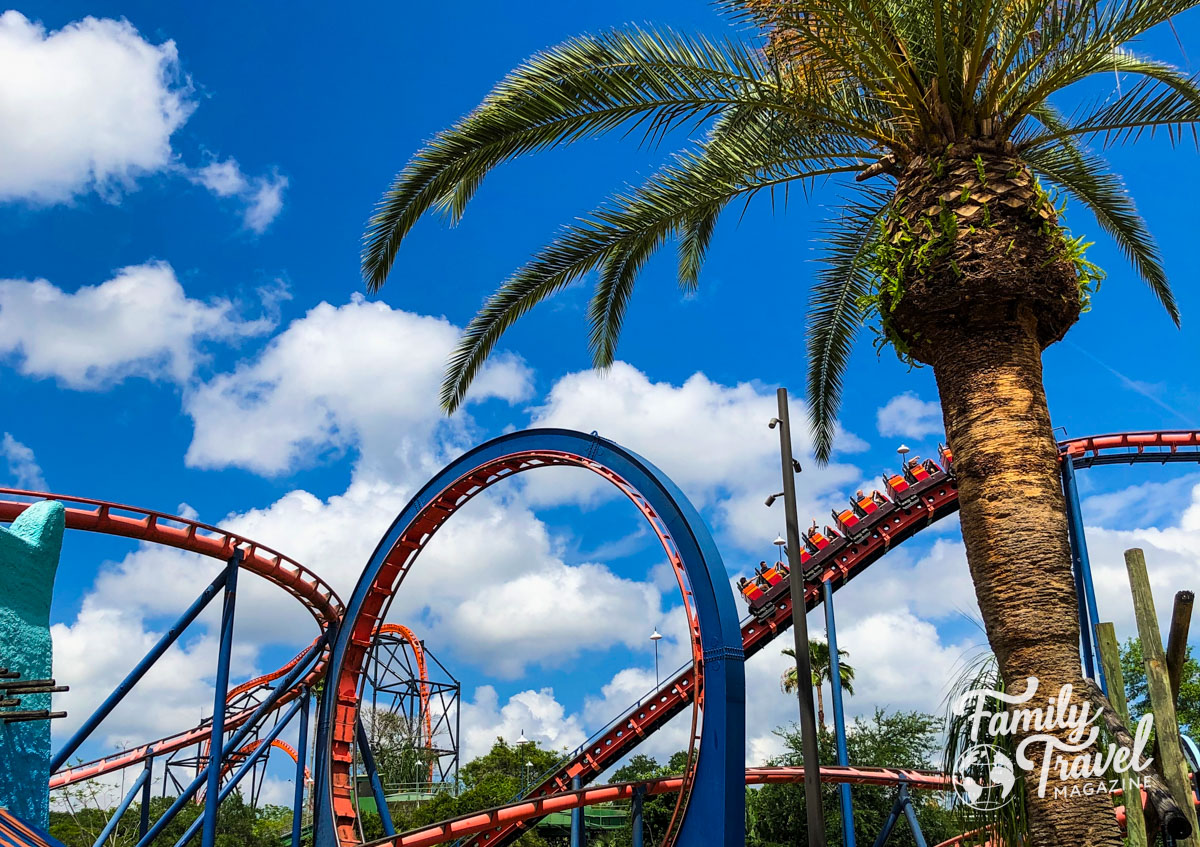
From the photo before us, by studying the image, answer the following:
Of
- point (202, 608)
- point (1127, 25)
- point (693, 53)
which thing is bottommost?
point (202, 608)

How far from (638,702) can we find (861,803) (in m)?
10.3

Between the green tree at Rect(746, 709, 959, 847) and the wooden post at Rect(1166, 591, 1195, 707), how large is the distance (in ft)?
66.6

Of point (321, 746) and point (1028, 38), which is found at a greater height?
point (1028, 38)

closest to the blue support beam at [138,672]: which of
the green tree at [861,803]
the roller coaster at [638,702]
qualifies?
the roller coaster at [638,702]

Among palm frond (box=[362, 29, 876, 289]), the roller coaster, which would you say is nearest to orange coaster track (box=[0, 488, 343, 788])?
the roller coaster

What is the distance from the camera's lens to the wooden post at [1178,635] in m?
5.29

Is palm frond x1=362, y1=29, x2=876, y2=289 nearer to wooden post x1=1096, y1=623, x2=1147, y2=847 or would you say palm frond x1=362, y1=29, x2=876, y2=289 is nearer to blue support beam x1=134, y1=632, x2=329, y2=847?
wooden post x1=1096, y1=623, x2=1147, y2=847

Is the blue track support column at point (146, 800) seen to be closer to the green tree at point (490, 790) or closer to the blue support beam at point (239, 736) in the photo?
the blue support beam at point (239, 736)

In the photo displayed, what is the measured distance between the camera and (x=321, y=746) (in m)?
16.0

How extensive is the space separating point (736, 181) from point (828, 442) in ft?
18.8

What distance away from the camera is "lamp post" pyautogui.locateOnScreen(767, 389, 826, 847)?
819 cm

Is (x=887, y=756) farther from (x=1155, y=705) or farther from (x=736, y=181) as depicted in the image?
(x=1155, y=705)

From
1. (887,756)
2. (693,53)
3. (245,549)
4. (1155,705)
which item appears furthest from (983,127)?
(887,756)

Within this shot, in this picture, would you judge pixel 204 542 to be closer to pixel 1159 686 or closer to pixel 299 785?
pixel 299 785
